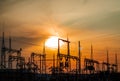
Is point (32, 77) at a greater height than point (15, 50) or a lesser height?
lesser

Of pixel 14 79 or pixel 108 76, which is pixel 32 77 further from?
pixel 108 76

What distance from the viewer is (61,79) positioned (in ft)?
197

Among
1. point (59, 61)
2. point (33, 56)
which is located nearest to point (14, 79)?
point (59, 61)

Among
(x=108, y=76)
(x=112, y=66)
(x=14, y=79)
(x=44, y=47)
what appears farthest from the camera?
(x=112, y=66)

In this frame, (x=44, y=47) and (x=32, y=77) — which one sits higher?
(x=44, y=47)

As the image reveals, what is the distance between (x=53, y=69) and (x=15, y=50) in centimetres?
1169

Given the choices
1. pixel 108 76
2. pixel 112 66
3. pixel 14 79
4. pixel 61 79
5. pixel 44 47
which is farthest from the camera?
pixel 112 66

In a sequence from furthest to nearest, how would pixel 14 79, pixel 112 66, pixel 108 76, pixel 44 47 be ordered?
pixel 112 66
pixel 44 47
pixel 108 76
pixel 14 79

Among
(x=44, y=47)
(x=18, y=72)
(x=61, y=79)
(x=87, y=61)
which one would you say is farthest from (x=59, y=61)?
(x=44, y=47)

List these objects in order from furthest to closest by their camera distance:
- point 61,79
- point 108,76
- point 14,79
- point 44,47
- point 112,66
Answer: point 112,66 → point 44,47 → point 108,76 → point 61,79 → point 14,79

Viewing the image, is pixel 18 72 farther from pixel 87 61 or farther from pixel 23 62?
pixel 87 61

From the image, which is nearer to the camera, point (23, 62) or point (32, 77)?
point (32, 77)

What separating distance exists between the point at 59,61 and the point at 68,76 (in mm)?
5831

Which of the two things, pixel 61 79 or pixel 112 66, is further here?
pixel 112 66
